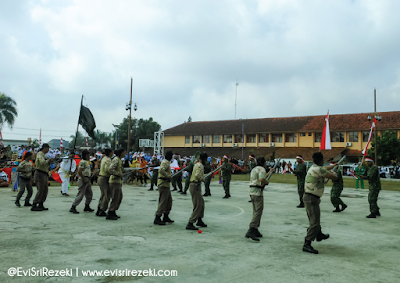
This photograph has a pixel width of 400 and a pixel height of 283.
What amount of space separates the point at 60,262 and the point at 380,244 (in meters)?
6.19

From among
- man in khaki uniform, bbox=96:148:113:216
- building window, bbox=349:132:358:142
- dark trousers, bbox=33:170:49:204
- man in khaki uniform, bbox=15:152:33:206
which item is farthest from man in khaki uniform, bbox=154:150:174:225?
building window, bbox=349:132:358:142

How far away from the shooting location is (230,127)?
52125 mm

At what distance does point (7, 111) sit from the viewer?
41.7 m

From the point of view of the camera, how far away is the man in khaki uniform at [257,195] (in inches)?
275

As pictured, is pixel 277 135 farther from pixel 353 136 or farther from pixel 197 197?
pixel 197 197

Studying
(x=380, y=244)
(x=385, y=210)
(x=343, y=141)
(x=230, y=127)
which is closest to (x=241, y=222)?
(x=380, y=244)

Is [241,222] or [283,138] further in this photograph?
[283,138]

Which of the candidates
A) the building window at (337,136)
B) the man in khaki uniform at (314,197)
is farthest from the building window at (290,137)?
the man in khaki uniform at (314,197)

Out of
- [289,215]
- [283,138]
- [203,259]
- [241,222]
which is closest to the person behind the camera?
[203,259]

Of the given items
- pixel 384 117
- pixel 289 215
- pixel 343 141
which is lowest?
pixel 289 215

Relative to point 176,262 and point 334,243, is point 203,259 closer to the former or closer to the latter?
point 176,262

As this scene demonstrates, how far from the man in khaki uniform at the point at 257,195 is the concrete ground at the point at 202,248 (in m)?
0.25

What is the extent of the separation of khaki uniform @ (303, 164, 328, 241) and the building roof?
3904 cm

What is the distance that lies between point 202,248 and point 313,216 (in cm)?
218
